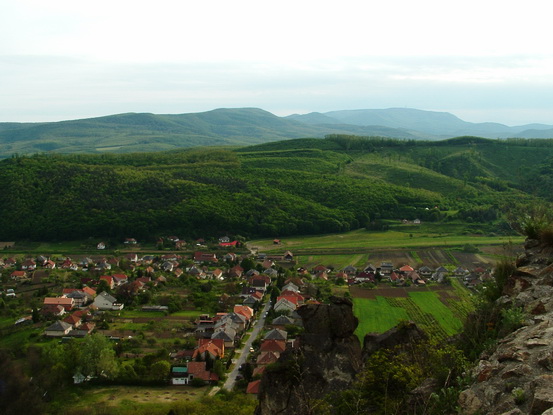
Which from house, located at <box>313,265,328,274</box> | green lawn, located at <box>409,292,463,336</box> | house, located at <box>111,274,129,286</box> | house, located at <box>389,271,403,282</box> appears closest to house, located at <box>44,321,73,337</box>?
house, located at <box>111,274,129,286</box>

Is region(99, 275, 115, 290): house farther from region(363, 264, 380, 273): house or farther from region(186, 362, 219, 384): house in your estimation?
region(363, 264, 380, 273): house

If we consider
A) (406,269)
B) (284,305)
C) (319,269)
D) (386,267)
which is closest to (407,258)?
(386,267)

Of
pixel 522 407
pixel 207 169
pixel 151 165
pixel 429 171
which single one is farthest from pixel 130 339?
pixel 429 171

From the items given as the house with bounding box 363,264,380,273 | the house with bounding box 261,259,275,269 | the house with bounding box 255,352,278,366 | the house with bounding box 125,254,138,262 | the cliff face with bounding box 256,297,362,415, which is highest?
the cliff face with bounding box 256,297,362,415

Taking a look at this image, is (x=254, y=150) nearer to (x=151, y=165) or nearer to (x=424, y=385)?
(x=151, y=165)

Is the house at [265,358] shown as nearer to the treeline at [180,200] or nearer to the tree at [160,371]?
the tree at [160,371]

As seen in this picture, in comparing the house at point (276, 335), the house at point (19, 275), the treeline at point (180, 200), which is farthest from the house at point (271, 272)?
the house at point (19, 275)
